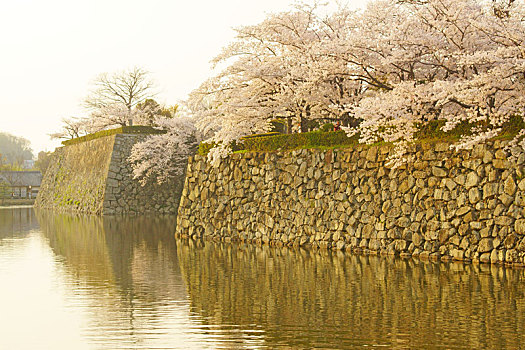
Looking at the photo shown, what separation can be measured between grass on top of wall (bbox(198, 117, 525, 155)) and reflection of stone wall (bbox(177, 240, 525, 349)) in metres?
2.55

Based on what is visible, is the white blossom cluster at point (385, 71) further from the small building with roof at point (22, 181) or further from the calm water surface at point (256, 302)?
the small building with roof at point (22, 181)

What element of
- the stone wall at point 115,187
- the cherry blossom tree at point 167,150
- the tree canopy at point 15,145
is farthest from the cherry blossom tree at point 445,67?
the tree canopy at point 15,145

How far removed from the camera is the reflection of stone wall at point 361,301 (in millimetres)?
7133

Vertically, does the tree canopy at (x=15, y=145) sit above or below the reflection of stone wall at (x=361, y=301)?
above

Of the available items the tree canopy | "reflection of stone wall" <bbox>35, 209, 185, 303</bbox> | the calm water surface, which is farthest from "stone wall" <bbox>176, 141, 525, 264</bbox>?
the tree canopy

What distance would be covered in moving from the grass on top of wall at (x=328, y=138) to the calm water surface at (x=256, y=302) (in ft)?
8.49

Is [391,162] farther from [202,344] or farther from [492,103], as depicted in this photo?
[202,344]

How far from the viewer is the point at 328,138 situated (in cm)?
1680

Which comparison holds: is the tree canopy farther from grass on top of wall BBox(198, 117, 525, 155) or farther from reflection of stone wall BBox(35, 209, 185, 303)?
grass on top of wall BBox(198, 117, 525, 155)

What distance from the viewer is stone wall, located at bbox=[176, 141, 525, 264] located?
41.7 ft

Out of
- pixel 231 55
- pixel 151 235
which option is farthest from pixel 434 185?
pixel 151 235

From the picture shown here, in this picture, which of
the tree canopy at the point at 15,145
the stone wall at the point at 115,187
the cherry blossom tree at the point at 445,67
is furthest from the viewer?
the tree canopy at the point at 15,145

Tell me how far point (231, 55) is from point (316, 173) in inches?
171

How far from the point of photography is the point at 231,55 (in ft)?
62.0
